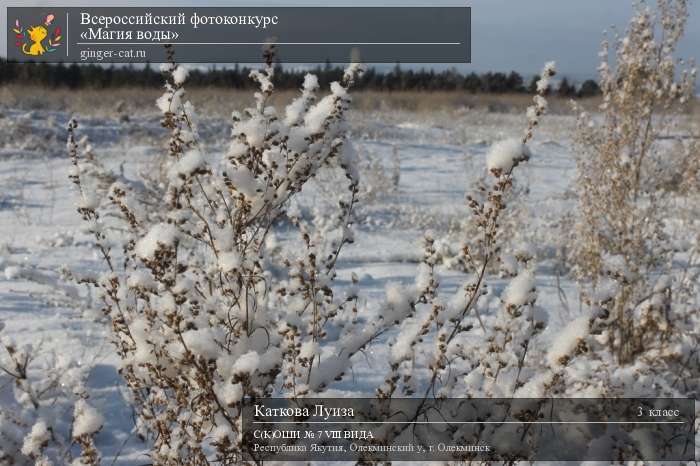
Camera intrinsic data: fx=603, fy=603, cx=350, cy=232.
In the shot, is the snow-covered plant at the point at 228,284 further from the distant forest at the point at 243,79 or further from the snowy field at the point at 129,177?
the distant forest at the point at 243,79

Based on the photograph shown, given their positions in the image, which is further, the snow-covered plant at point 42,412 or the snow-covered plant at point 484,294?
the snow-covered plant at point 42,412

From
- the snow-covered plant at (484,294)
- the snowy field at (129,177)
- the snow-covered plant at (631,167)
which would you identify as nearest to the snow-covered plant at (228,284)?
the snow-covered plant at (484,294)

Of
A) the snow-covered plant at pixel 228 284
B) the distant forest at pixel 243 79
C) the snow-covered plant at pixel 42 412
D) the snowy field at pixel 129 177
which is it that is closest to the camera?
the snow-covered plant at pixel 228 284

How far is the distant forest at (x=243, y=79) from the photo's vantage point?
2464 cm

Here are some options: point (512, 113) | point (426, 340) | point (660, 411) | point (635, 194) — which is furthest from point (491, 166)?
point (512, 113)

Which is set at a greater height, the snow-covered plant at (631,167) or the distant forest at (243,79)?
the distant forest at (243,79)

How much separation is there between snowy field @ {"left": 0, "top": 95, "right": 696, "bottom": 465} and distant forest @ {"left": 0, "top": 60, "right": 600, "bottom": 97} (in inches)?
208

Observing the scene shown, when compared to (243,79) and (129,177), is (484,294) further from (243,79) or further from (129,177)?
(243,79)

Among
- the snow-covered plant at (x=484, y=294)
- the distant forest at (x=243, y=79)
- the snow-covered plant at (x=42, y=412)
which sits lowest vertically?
the snow-covered plant at (x=42, y=412)

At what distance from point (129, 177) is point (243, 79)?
23712mm

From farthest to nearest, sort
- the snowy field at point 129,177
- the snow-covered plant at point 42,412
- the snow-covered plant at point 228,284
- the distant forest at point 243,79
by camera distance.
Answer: the distant forest at point 243,79
the snowy field at point 129,177
the snow-covered plant at point 42,412
the snow-covered plant at point 228,284

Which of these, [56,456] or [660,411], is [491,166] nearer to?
[660,411]

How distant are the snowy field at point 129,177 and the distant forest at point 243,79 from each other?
5.27 metres

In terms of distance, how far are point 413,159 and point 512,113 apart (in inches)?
573
